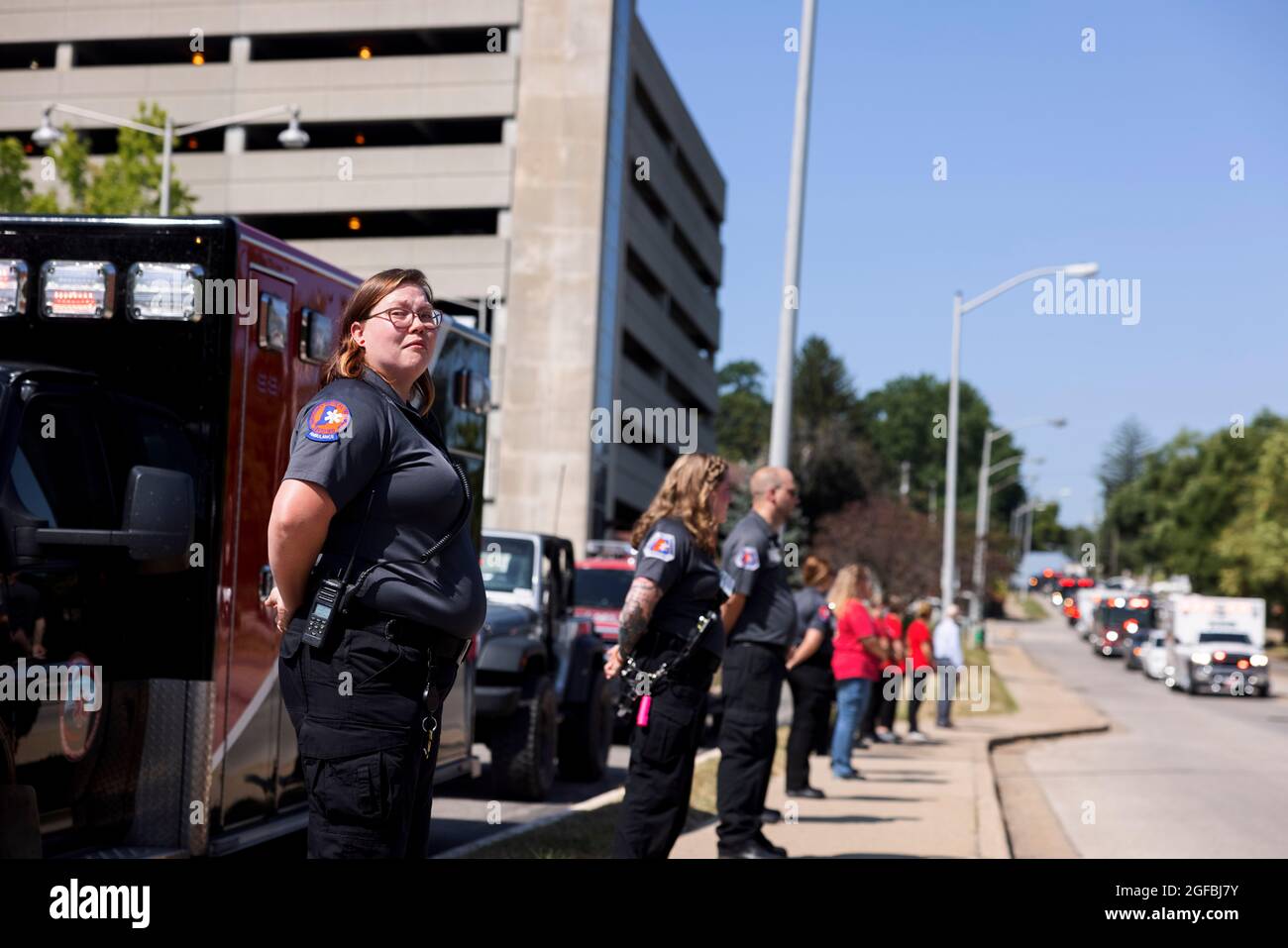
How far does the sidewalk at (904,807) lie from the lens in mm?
9895

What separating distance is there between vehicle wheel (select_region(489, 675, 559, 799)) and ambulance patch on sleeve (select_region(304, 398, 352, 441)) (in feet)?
26.2

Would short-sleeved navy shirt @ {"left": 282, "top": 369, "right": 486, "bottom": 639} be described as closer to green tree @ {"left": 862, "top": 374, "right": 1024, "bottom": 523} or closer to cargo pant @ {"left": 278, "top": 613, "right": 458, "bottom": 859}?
cargo pant @ {"left": 278, "top": 613, "right": 458, "bottom": 859}

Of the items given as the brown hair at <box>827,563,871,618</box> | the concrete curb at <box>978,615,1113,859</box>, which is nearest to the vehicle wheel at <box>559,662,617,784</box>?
the brown hair at <box>827,563,871,618</box>

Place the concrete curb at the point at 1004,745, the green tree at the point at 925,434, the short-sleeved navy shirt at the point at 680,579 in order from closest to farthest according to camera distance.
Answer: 1. the short-sleeved navy shirt at the point at 680,579
2. the concrete curb at the point at 1004,745
3. the green tree at the point at 925,434

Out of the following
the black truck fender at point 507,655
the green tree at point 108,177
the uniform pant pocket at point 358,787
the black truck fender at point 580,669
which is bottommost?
the black truck fender at point 580,669

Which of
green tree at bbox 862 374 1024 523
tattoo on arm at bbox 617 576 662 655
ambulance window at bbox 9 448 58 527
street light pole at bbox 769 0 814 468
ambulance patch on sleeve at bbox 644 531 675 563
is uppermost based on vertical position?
green tree at bbox 862 374 1024 523

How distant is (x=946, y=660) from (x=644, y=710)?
17.5 metres

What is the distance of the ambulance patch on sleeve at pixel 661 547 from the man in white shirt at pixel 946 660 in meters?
16.6

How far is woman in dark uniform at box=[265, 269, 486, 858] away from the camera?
392cm

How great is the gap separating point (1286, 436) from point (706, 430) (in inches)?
1226

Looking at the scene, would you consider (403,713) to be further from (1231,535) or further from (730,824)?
(1231,535)

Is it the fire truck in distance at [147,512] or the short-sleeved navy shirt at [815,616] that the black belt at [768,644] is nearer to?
the fire truck in distance at [147,512]

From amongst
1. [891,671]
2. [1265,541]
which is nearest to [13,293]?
[891,671]

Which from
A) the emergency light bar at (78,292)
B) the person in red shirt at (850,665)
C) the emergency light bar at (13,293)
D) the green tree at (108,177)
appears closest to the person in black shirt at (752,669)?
the emergency light bar at (78,292)
